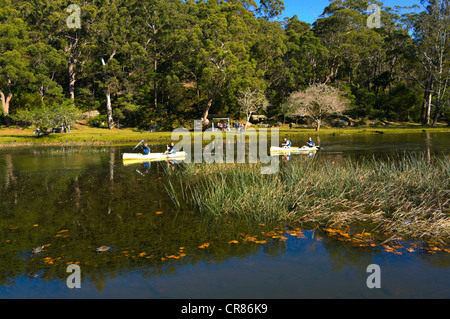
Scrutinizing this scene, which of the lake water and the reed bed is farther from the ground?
the reed bed

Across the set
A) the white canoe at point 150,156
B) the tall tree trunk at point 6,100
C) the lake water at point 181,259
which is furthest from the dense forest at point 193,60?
the lake water at point 181,259

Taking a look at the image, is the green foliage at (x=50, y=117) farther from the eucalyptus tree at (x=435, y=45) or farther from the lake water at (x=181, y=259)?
the eucalyptus tree at (x=435, y=45)

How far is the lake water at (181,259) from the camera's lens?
23.5 feet

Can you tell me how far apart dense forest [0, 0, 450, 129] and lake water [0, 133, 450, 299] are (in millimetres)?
36212

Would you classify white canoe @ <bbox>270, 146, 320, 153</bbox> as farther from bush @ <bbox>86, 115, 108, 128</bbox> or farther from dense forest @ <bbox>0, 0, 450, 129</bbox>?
bush @ <bbox>86, 115, 108, 128</bbox>

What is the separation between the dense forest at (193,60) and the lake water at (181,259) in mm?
36212

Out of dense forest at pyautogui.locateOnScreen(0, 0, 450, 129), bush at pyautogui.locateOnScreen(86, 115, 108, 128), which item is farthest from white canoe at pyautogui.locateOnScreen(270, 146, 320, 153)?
bush at pyautogui.locateOnScreen(86, 115, 108, 128)

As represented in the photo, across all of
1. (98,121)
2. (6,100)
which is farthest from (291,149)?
(6,100)

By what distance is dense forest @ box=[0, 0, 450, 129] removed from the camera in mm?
52031

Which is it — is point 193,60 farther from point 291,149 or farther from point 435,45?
point 435,45

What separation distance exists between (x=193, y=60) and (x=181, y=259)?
4936 cm

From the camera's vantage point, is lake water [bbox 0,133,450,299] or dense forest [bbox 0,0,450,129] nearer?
lake water [bbox 0,133,450,299]

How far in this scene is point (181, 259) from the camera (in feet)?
28.1
